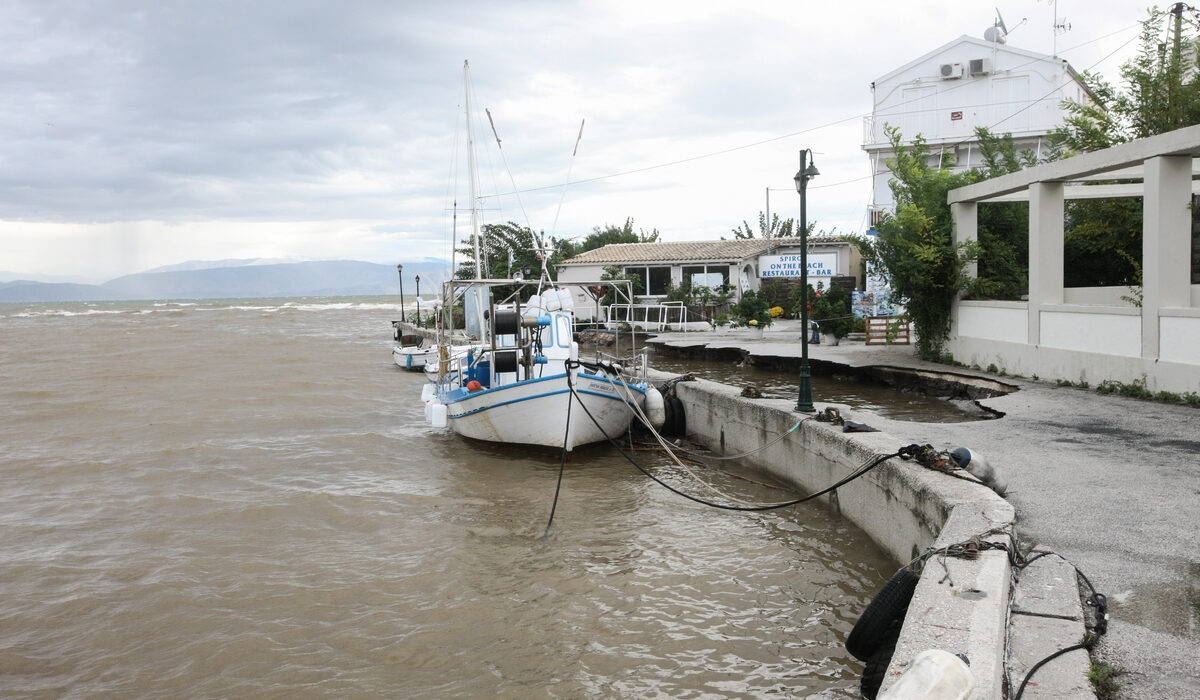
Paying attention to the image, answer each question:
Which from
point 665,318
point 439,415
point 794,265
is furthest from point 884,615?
point 794,265

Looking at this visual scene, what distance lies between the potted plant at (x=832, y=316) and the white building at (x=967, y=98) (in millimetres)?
9228

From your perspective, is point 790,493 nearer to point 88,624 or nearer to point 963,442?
point 963,442

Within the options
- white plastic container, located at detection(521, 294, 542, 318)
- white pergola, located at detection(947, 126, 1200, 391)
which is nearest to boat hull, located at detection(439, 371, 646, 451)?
white plastic container, located at detection(521, 294, 542, 318)

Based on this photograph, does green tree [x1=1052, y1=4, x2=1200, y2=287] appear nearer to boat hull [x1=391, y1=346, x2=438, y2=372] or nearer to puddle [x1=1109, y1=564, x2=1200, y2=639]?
puddle [x1=1109, y1=564, x2=1200, y2=639]

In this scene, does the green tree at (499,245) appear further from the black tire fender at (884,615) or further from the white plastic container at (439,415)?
Result: the black tire fender at (884,615)

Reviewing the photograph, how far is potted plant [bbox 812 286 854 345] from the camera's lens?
76.6 ft

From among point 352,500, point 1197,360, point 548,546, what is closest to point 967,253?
point 1197,360

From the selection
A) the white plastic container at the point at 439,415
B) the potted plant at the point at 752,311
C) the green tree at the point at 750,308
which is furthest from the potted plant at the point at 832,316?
the white plastic container at the point at 439,415

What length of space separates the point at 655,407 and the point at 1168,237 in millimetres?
7831

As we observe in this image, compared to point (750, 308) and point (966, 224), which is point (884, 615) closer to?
point (966, 224)

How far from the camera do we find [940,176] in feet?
55.6

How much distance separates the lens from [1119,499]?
268 inches

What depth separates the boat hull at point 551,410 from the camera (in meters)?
13.2

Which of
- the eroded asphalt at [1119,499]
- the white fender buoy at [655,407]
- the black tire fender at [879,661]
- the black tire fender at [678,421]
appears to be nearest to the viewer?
the eroded asphalt at [1119,499]
